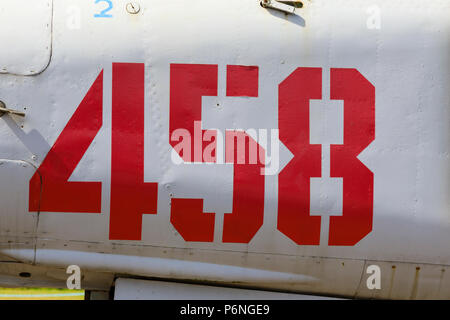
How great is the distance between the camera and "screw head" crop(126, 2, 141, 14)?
3.54 m

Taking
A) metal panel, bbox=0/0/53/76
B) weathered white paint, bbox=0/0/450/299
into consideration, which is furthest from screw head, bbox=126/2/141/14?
metal panel, bbox=0/0/53/76

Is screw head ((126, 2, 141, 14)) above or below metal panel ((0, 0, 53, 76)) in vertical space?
above

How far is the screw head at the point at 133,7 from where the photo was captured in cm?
354

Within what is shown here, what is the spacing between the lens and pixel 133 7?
3545mm

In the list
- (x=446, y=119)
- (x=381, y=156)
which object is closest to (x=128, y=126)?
(x=381, y=156)

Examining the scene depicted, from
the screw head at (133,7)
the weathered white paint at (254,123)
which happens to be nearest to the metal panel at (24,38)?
the weathered white paint at (254,123)

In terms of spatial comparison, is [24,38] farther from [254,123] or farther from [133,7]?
[254,123]

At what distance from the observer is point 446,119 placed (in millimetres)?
3568

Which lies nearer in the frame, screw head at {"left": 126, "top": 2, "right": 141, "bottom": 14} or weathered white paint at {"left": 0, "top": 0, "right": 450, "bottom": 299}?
weathered white paint at {"left": 0, "top": 0, "right": 450, "bottom": 299}

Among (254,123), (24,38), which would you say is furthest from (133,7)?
(254,123)

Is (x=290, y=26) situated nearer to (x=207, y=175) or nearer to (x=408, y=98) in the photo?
(x=408, y=98)

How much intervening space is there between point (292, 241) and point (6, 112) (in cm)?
196

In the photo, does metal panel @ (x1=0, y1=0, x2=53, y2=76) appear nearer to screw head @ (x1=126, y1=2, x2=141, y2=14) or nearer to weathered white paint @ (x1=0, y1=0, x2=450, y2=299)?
weathered white paint @ (x1=0, y1=0, x2=450, y2=299)

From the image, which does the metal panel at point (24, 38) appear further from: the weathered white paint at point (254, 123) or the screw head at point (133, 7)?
the screw head at point (133, 7)
